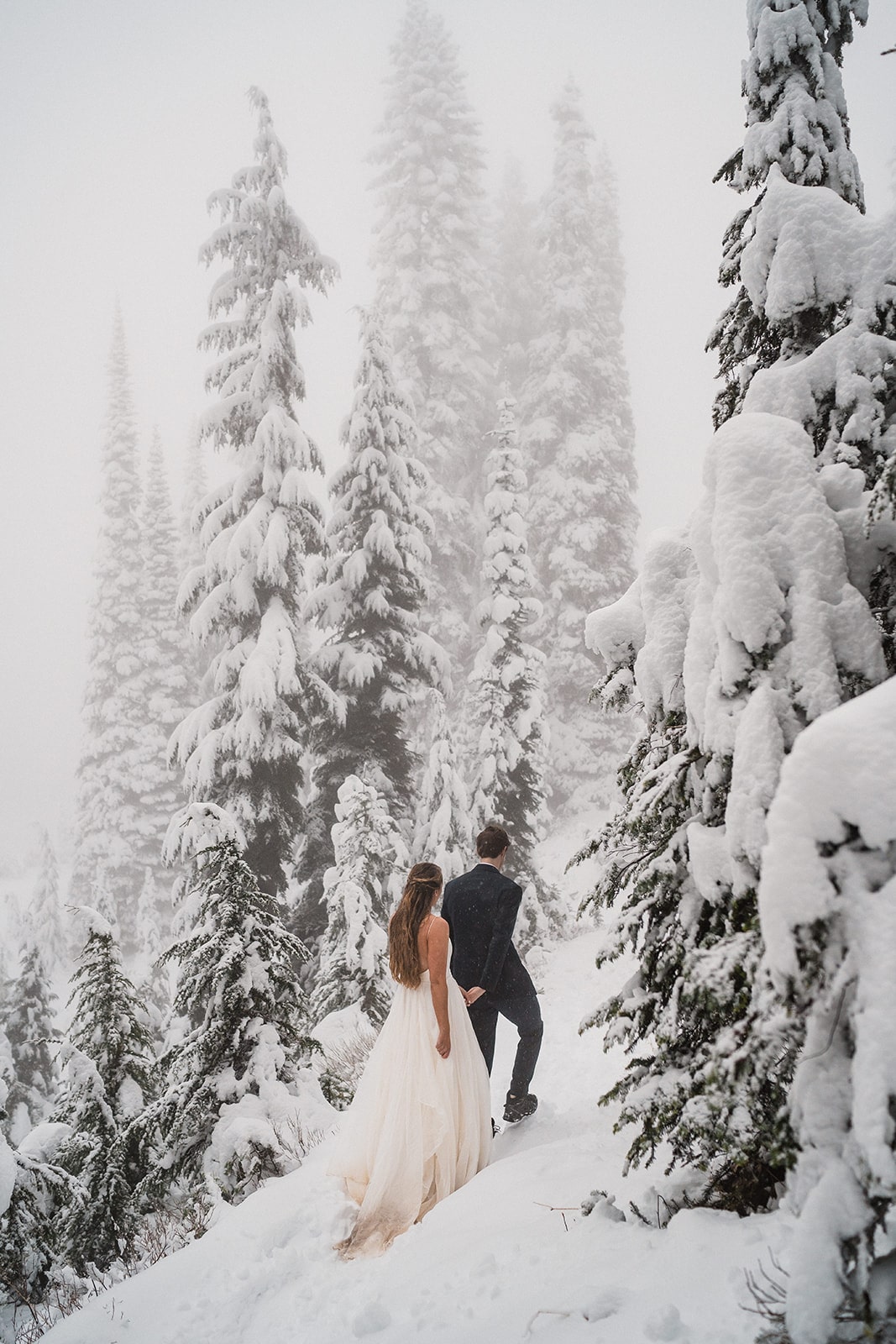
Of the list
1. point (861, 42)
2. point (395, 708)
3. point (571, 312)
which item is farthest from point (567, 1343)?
point (571, 312)

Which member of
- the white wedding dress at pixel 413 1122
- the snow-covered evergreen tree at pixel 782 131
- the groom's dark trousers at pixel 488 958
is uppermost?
the snow-covered evergreen tree at pixel 782 131

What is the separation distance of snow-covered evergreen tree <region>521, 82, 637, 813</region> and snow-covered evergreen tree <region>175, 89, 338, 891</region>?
37.1ft

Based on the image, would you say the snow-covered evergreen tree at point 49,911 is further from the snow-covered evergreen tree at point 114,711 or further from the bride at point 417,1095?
the bride at point 417,1095

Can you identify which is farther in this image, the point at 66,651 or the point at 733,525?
the point at 66,651

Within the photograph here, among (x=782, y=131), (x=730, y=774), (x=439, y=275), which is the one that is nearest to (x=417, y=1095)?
(x=730, y=774)

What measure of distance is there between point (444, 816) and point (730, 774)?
404 inches

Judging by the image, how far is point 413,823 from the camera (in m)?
13.8

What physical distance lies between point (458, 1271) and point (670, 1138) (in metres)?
1.14

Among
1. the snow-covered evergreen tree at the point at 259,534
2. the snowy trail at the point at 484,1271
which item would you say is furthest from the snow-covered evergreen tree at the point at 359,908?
the snowy trail at the point at 484,1271

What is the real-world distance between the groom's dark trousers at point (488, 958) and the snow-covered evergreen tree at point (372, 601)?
8.44m

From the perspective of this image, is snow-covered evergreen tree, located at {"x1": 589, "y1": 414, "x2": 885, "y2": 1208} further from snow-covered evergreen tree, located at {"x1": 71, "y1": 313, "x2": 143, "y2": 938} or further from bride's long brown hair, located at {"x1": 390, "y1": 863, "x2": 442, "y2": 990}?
snow-covered evergreen tree, located at {"x1": 71, "y1": 313, "x2": 143, "y2": 938}

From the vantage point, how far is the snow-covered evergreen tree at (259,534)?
38.9 feet

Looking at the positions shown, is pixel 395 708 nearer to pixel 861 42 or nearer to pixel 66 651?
pixel 861 42

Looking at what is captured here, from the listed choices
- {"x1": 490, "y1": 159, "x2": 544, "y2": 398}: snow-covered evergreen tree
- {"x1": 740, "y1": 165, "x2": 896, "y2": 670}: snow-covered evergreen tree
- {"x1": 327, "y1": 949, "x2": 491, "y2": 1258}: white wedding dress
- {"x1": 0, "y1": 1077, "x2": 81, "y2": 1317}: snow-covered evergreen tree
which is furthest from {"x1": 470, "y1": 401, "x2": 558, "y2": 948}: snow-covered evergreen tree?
{"x1": 490, "y1": 159, "x2": 544, "y2": 398}: snow-covered evergreen tree
